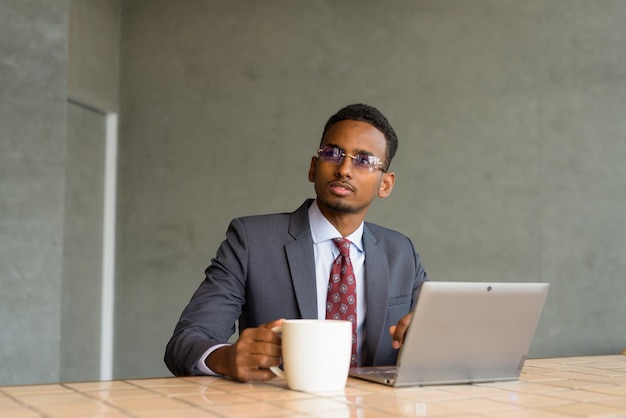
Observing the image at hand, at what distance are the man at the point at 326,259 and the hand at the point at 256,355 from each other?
0.46 meters

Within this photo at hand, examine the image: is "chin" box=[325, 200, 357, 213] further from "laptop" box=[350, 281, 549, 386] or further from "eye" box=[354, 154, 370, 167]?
"laptop" box=[350, 281, 549, 386]

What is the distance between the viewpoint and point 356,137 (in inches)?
83.0

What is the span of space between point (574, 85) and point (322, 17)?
165 centimetres

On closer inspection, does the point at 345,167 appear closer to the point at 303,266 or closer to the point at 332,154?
the point at 332,154

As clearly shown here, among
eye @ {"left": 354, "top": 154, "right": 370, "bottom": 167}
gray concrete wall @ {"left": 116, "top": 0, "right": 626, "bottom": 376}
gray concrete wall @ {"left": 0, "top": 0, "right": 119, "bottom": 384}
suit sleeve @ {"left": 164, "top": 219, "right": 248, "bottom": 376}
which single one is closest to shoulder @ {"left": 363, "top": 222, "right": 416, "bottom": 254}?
eye @ {"left": 354, "top": 154, "right": 370, "bottom": 167}

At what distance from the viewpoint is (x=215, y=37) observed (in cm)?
534

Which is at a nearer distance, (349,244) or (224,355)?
(224,355)

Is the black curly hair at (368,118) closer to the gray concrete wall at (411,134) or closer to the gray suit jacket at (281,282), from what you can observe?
the gray suit jacket at (281,282)

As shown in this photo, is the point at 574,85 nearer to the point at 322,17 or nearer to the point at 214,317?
the point at 322,17

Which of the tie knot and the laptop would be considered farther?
the tie knot

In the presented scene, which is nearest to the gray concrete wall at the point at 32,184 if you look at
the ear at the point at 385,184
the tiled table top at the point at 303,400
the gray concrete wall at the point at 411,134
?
the gray concrete wall at the point at 411,134

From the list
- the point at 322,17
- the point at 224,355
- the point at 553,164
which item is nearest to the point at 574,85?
the point at 553,164

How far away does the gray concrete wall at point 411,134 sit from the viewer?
445 cm

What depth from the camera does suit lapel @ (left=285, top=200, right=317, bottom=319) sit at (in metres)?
1.98
